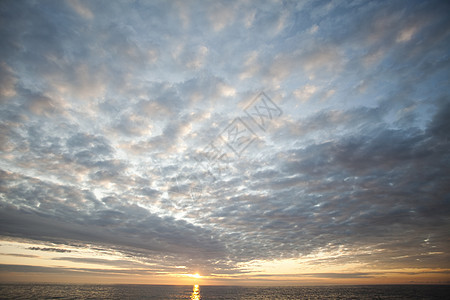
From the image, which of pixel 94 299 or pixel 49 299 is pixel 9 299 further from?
pixel 94 299

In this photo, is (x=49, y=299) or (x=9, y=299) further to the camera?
(x=49, y=299)

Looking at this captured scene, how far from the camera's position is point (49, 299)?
84.9 metres

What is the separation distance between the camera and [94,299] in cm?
8869

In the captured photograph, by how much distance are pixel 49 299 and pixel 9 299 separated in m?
13.1

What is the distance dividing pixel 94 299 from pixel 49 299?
17.4 meters

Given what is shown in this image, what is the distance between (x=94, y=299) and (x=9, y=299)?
1194 inches

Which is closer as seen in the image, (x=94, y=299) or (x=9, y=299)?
(x=9, y=299)

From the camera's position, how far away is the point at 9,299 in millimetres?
79562

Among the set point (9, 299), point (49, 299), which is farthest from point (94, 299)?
point (9, 299)
